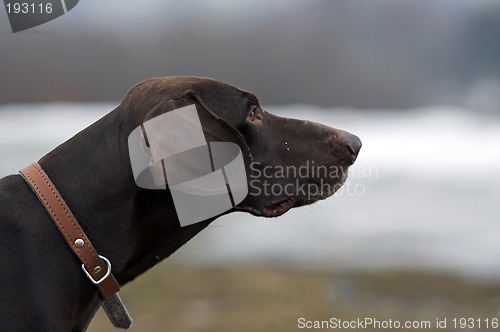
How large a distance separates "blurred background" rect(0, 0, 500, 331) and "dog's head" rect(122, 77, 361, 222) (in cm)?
414

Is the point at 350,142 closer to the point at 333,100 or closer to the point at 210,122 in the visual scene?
the point at 210,122

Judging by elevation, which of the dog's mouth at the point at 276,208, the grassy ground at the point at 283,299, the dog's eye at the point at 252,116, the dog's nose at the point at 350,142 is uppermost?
the dog's eye at the point at 252,116

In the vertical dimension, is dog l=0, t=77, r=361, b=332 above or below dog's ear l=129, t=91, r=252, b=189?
below

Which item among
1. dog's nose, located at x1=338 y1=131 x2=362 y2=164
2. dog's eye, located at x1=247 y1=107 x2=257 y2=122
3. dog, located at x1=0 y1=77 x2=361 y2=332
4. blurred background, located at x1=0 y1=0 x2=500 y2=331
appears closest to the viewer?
dog, located at x1=0 y1=77 x2=361 y2=332

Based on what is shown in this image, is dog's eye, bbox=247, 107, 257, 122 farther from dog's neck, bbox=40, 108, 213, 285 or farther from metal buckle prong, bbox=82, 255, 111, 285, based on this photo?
metal buckle prong, bbox=82, 255, 111, 285

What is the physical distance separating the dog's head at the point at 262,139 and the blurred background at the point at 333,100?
13.6ft

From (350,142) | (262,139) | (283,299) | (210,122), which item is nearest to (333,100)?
(283,299)

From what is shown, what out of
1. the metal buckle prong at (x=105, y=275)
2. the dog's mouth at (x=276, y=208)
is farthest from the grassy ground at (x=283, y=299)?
the metal buckle prong at (x=105, y=275)

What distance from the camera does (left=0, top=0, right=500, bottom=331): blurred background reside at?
7676 millimetres

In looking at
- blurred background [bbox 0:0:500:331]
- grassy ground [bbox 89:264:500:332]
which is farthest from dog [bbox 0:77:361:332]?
blurred background [bbox 0:0:500:331]

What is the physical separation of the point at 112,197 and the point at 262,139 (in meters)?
0.54

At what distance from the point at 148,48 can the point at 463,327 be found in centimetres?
405

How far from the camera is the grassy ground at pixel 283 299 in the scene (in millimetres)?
6406

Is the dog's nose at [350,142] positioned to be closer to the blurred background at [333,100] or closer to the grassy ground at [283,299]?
the grassy ground at [283,299]
